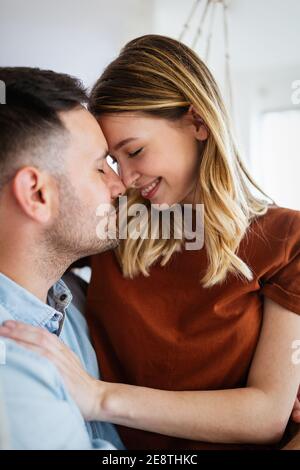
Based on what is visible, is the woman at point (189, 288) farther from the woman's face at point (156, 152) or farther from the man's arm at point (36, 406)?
the man's arm at point (36, 406)

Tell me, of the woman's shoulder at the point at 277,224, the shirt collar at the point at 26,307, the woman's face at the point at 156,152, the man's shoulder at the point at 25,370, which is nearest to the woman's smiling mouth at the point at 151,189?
the woman's face at the point at 156,152

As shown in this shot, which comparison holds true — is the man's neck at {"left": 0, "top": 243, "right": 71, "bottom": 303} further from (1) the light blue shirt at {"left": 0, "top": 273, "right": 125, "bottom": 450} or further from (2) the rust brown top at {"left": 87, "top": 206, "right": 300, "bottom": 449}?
(2) the rust brown top at {"left": 87, "top": 206, "right": 300, "bottom": 449}

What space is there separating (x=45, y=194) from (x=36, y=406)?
1.28ft

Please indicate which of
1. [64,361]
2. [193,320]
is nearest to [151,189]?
[193,320]

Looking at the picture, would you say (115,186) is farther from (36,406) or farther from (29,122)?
(36,406)

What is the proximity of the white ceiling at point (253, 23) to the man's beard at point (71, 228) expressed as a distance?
1.27m

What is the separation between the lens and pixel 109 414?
93 cm

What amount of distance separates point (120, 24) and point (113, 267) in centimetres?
106

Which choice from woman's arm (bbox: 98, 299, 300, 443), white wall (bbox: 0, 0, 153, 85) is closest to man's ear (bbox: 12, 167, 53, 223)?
woman's arm (bbox: 98, 299, 300, 443)

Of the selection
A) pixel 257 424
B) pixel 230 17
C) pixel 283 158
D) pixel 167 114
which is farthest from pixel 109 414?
pixel 283 158

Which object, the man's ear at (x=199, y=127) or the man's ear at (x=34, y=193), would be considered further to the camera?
the man's ear at (x=199, y=127)

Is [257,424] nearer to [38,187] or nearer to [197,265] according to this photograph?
[197,265]

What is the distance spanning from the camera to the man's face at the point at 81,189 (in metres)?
0.98

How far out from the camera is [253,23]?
2.14 meters
